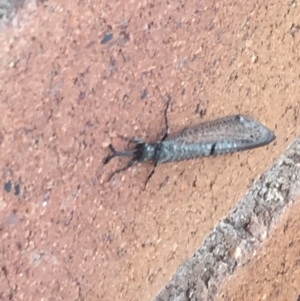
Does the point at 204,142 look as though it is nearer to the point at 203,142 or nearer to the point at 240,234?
the point at 203,142

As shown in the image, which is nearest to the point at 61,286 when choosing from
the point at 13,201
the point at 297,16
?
the point at 13,201

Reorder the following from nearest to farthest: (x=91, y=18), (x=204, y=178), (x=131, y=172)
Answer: (x=91, y=18)
(x=131, y=172)
(x=204, y=178)

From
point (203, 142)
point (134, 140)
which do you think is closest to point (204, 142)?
point (203, 142)

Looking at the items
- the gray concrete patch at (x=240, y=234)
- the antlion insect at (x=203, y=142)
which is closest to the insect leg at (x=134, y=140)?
the antlion insect at (x=203, y=142)

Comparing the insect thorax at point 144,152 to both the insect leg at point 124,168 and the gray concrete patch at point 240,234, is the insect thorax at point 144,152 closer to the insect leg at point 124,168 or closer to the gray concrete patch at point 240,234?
the insect leg at point 124,168

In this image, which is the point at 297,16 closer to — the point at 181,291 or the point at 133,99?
the point at 133,99

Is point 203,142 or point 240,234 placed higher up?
point 203,142
